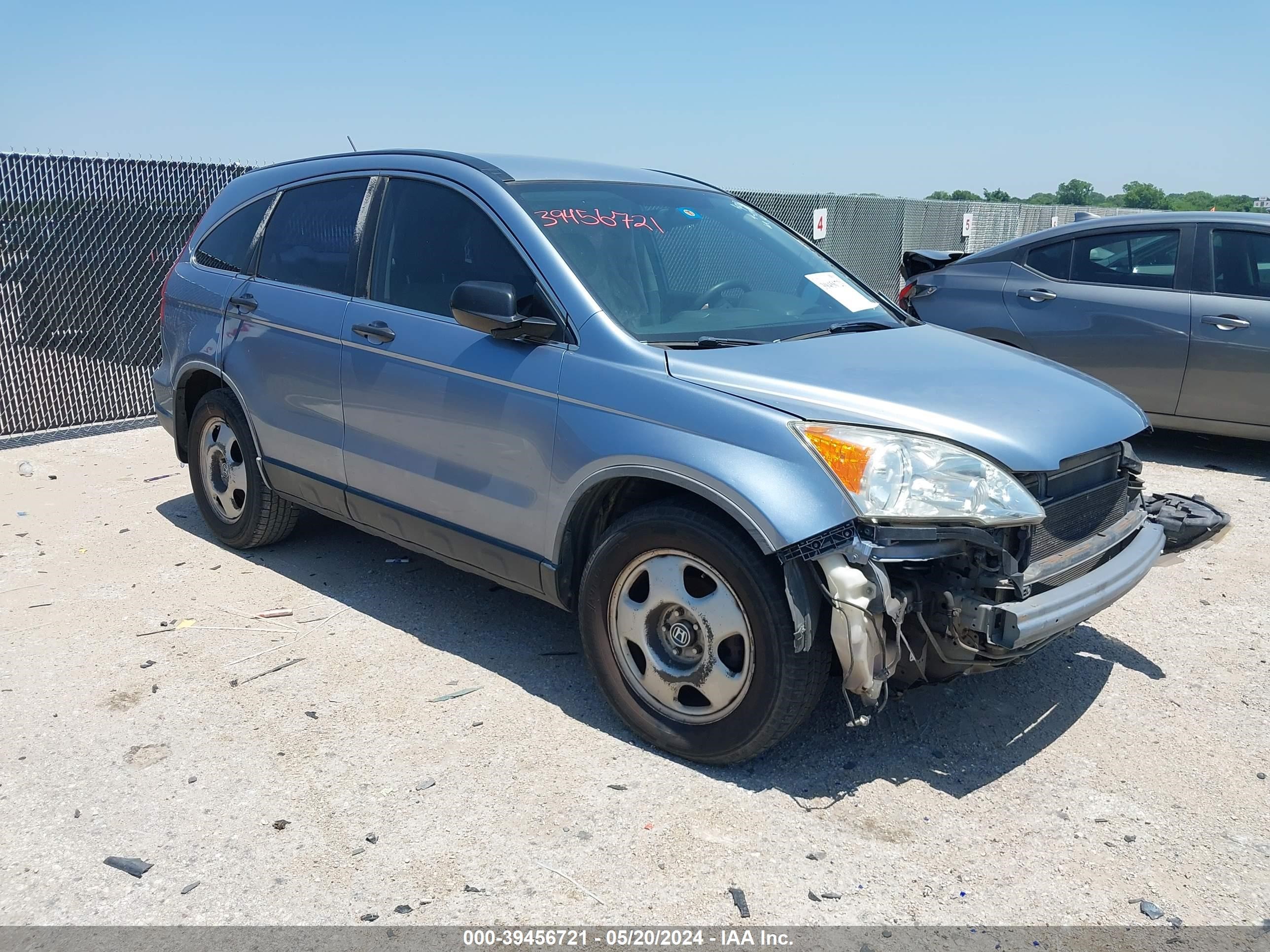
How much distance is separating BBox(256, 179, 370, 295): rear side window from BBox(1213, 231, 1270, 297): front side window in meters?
5.76

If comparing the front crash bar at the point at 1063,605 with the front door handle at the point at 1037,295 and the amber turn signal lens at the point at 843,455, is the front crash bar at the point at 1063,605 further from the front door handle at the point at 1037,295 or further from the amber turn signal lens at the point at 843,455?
the front door handle at the point at 1037,295

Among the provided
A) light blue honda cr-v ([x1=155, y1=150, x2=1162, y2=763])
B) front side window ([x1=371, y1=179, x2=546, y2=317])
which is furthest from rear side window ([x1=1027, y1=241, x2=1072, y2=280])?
front side window ([x1=371, y1=179, x2=546, y2=317])

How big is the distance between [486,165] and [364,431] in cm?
123

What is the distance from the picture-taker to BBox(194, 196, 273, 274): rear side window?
529 centimetres

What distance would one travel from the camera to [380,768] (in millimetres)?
3479

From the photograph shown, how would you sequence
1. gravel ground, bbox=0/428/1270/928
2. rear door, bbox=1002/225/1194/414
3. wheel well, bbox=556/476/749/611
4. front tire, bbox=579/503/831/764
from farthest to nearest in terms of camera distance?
rear door, bbox=1002/225/1194/414
wheel well, bbox=556/476/749/611
front tire, bbox=579/503/831/764
gravel ground, bbox=0/428/1270/928

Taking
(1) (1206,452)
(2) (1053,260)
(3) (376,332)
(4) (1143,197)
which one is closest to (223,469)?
(3) (376,332)

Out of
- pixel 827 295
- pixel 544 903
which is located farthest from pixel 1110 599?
pixel 544 903

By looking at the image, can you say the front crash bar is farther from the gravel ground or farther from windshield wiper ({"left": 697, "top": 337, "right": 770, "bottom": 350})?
windshield wiper ({"left": 697, "top": 337, "right": 770, "bottom": 350})

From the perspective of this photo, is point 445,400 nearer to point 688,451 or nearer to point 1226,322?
point 688,451

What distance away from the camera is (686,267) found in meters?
4.20

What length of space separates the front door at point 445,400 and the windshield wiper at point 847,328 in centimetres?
93

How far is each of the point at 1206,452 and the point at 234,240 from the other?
272 inches

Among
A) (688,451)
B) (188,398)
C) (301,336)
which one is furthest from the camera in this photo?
(188,398)
